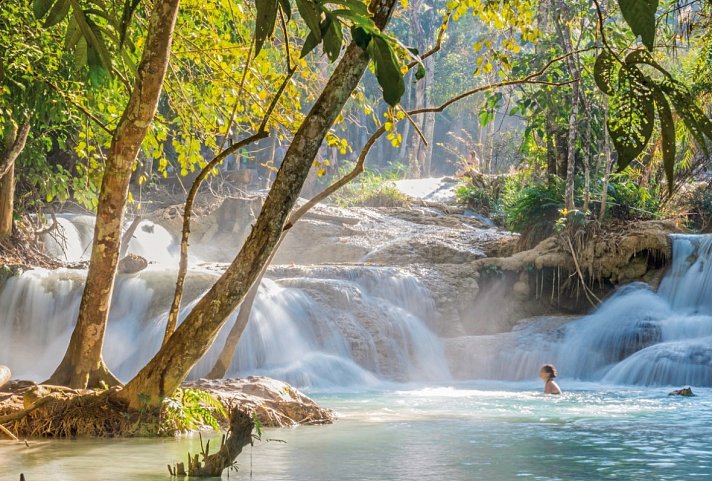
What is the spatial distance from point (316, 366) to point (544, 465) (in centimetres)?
891

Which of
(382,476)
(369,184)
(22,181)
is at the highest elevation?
(369,184)

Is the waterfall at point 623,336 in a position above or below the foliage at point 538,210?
below

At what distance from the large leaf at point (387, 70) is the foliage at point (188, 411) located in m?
6.24

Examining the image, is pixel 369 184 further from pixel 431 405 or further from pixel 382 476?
pixel 382 476

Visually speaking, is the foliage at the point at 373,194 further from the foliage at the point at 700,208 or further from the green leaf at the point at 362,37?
the green leaf at the point at 362,37

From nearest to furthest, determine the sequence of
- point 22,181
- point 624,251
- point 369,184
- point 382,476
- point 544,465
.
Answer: point 382,476, point 544,465, point 624,251, point 22,181, point 369,184

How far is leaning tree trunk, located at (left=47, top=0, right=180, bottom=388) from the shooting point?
6.76 m

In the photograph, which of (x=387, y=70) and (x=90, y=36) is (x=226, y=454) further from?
(x=387, y=70)

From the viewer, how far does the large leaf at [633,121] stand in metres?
1.16

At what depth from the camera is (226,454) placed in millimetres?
5887

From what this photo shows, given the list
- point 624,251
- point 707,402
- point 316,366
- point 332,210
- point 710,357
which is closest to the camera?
point 707,402

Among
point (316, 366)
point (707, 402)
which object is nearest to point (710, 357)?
point (707, 402)

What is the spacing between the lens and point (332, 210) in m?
24.4

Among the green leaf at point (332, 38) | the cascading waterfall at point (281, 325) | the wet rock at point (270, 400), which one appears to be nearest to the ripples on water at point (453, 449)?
the wet rock at point (270, 400)
